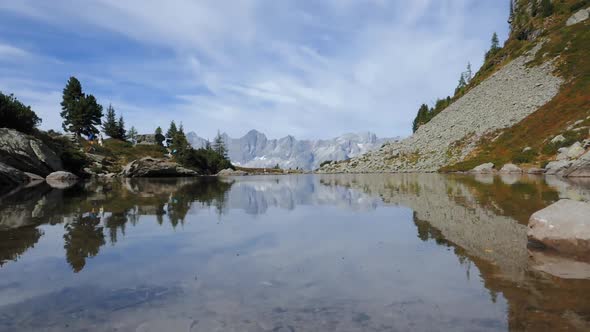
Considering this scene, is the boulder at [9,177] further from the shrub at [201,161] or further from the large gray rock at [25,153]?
the shrub at [201,161]

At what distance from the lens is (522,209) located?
20.1 metres

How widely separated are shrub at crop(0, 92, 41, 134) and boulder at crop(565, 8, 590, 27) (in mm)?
153185

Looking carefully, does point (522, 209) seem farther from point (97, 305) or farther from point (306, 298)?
point (97, 305)

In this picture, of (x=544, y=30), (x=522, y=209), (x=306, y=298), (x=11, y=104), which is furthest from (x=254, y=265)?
(x=544, y=30)

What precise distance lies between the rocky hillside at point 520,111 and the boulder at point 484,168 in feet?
5.99

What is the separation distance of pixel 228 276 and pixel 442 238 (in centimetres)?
845

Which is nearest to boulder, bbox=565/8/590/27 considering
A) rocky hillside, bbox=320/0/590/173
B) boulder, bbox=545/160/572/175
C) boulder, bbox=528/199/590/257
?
rocky hillside, bbox=320/0/590/173

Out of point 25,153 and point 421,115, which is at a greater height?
point 421,115

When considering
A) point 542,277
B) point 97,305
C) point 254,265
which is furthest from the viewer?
point 254,265

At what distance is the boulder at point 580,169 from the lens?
4812 centimetres

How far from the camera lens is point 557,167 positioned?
56.3 metres

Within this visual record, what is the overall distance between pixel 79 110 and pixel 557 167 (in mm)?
117136

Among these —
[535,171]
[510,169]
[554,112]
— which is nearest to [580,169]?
[535,171]

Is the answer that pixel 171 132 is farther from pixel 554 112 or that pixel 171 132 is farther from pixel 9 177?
pixel 554 112
